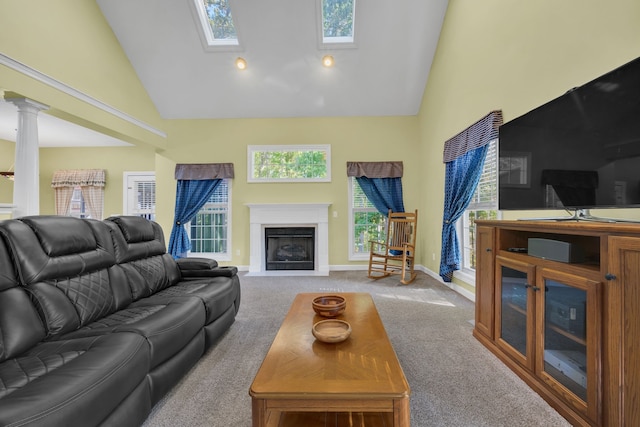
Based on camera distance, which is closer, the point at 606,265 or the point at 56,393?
the point at 56,393

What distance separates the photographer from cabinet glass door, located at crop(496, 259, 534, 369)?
68.9 inches

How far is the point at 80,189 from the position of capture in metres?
6.41

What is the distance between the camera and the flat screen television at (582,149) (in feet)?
4.38

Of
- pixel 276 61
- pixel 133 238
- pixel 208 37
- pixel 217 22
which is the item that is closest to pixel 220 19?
pixel 217 22

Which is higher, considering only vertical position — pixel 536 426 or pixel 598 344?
pixel 598 344

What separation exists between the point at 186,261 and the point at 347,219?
3005 millimetres

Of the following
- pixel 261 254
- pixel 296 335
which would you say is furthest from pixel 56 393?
pixel 261 254

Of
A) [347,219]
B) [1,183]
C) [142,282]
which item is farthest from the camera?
[347,219]

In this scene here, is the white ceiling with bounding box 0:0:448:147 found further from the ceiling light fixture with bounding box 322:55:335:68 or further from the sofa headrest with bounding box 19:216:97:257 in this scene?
the sofa headrest with bounding box 19:216:97:257

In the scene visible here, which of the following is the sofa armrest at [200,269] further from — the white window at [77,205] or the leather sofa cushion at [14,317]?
the white window at [77,205]

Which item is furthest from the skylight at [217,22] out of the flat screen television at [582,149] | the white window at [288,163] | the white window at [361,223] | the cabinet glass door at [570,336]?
the cabinet glass door at [570,336]

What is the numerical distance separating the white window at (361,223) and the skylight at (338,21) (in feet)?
7.33

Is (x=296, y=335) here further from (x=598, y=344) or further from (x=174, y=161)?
(x=174, y=161)

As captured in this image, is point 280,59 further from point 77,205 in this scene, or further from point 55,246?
point 77,205
